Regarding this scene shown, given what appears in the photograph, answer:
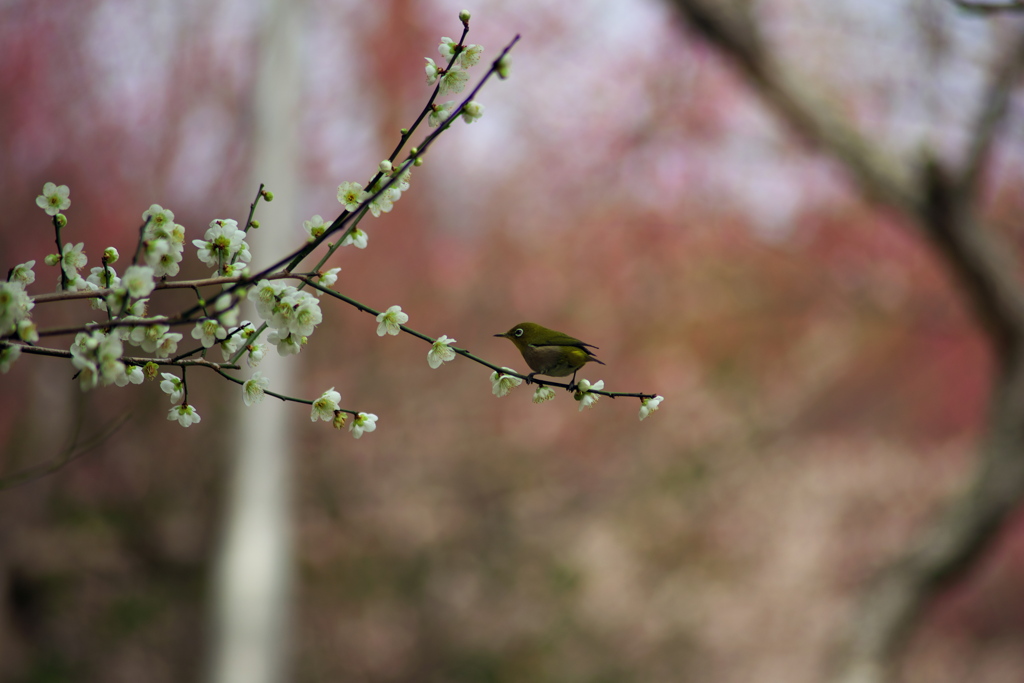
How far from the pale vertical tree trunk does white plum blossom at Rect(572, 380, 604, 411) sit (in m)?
3.97

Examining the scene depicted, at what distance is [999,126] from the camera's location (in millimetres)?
3887

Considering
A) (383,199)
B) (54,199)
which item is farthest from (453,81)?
(54,199)

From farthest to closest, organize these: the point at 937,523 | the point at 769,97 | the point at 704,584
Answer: the point at 704,584 → the point at 937,523 → the point at 769,97

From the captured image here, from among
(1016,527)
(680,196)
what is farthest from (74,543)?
(1016,527)

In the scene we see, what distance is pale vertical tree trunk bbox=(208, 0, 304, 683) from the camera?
4684 mm

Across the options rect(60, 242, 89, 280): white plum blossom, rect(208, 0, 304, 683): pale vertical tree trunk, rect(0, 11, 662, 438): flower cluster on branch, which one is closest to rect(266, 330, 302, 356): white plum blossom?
rect(0, 11, 662, 438): flower cluster on branch

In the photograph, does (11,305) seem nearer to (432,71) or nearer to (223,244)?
(223,244)

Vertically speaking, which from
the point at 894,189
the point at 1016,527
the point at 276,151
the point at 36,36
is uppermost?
the point at 36,36

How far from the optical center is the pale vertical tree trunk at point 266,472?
15.4 feet

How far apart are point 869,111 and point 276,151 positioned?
13.7 feet

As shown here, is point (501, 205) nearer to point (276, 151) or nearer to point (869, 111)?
point (276, 151)

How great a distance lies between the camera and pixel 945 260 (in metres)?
4.38

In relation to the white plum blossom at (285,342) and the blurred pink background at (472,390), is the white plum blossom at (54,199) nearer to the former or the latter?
the white plum blossom at (285,342)

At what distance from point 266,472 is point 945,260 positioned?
409 cm
